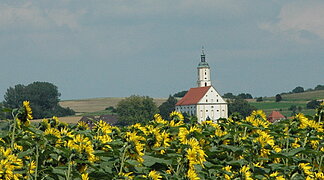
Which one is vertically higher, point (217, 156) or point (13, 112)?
point (13, 112)

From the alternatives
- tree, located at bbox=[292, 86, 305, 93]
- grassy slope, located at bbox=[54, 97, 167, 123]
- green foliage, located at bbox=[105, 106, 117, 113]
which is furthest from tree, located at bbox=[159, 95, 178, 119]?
tree, located at bbox=[292, 86, 305, 93]

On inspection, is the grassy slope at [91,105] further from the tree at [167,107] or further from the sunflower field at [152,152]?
the sunflower field at [152,152]

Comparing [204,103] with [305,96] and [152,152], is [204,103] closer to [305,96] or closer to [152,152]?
[305,96]

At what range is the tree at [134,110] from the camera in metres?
132

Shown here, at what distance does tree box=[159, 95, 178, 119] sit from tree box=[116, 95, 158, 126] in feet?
33.5

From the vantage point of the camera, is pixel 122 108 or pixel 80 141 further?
pixel 122 108

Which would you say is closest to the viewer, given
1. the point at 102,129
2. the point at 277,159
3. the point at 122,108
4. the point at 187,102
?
the point at 102,129

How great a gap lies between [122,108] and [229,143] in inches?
5032

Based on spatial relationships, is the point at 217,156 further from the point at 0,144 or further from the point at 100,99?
the point at 100,99

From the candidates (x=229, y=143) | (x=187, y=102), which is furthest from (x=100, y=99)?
(x=229, y=143)

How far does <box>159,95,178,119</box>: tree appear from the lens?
148625 mm

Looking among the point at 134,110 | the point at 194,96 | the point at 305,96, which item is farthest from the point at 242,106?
the point at 134,110

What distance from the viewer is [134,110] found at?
134 metres

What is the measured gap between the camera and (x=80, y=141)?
4645 mm
